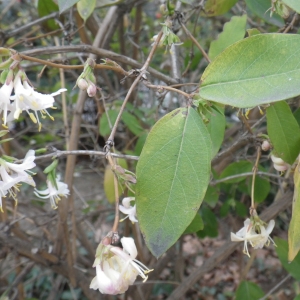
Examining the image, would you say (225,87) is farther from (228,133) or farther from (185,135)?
(228,133)

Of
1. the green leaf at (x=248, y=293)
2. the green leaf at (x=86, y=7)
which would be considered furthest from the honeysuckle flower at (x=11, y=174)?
the green leaf at (x=248, y=293)

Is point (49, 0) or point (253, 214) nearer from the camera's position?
point (253, 214)

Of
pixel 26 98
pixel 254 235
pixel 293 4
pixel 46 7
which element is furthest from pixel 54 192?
pixel 46 7

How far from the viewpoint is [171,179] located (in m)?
0.53

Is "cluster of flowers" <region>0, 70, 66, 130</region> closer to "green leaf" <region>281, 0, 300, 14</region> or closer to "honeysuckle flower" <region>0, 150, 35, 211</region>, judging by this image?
"honeysuckle flower" <region>0, 150, 35, 211</region>

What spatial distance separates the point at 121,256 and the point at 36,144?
1969 mm

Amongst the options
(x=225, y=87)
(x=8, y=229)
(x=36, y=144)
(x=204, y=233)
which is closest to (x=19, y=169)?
(x=225, y=87)

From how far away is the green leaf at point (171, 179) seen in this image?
20.6 inches

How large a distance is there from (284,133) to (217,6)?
1.42ft

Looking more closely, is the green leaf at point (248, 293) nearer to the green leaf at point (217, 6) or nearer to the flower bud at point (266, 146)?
the flower bud at point (266, 146)

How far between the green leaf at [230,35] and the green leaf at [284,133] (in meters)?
0.19

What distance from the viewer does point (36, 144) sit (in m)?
2.38

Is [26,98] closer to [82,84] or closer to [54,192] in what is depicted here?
[82,84]

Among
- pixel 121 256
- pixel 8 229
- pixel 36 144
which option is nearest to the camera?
pixel 121 256
